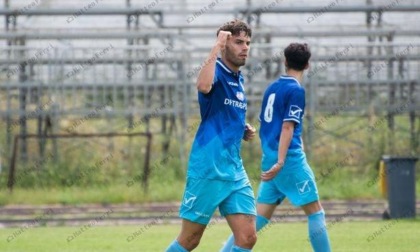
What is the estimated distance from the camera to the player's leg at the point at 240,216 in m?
10.1

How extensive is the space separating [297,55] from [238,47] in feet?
7.48

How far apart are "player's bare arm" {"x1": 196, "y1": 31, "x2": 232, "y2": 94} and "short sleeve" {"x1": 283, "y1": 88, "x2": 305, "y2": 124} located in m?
2.23

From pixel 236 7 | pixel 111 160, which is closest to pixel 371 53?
pixel 236 7

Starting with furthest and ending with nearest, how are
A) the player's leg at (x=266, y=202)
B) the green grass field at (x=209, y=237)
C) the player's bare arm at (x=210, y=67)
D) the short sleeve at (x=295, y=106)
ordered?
the green grass field at (x=209, y=237) → the player's leg at (x=266, y=202) → the short sleeve at (x=295, y=106) → the player's bare arm at (x=210, y=67)

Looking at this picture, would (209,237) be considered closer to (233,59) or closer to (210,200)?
(210,200)

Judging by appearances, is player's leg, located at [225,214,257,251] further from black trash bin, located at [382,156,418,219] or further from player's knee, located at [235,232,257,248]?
black trash bin, located at [382,156,418,219]

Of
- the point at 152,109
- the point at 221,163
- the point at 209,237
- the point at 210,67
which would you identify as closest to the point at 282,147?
the point at 221,163

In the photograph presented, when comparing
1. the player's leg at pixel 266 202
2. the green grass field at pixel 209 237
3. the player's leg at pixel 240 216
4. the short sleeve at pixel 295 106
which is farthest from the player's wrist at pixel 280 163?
the green grass field at pixel 209 237

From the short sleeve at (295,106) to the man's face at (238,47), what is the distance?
1979 mm

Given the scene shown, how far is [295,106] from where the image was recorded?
12062 mm

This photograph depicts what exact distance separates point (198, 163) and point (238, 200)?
0.45m

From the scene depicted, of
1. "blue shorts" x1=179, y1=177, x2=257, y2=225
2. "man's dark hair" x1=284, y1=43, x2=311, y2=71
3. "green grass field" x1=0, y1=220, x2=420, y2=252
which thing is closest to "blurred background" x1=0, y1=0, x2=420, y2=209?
"green grass field" x1=0, y1=220, x2=420, y2=252

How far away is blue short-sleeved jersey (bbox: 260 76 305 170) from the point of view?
12.1m

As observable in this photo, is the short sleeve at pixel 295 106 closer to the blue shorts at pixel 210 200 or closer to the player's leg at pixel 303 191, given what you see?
the player's leg at pixel 303 191
